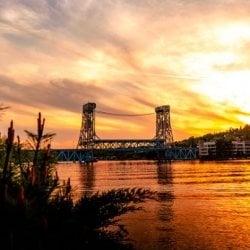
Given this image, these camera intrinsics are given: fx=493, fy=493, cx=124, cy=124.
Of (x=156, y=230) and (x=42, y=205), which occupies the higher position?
(x=42, y=205)

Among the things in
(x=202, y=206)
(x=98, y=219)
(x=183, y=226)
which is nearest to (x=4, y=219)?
(x=98, y=219)

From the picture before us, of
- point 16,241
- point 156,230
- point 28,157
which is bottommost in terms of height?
point 156,230

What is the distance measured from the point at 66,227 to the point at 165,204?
44.6m

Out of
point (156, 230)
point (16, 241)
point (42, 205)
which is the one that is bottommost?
point (156, 230)

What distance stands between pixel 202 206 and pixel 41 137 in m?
43.8

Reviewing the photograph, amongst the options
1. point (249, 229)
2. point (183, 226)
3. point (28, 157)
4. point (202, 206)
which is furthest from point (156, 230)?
point (202, 206)

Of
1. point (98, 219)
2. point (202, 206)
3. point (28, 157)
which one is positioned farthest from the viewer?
point (202, 206)

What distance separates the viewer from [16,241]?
13.5 metres

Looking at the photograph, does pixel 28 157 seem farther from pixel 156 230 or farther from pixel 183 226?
pixel 183 226

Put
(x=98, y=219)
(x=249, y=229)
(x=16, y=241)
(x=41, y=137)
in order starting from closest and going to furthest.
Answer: (x=16, y=241) → (x=41, y=137) → (x=98, y=219) → (x=249, y=229)

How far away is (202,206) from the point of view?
55.8m

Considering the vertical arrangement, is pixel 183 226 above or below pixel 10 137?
below

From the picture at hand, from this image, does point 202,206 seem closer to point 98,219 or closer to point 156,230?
point 156,230

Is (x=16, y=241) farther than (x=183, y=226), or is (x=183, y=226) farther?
(x=183, y=226)
